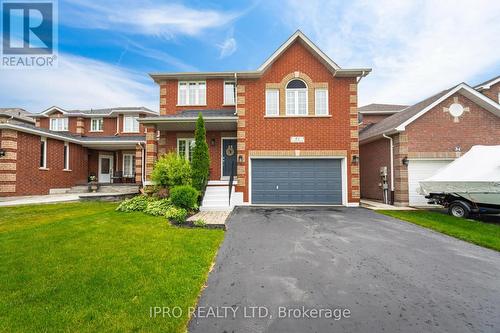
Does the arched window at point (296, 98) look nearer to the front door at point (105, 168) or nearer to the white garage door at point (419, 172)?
the white garage door at point (419, 172)

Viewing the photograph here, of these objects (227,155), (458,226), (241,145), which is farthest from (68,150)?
(458,226)

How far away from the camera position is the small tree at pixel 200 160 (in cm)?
1043

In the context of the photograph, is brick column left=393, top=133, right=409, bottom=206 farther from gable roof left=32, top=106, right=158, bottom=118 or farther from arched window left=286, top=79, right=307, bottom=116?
gable roof left=32, top=106, right=158, bottom=118

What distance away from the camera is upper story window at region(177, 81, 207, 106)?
1409 cm

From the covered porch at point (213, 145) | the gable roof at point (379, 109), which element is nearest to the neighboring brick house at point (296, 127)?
the covered porch at point (213, 145)

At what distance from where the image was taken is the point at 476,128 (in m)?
11.6

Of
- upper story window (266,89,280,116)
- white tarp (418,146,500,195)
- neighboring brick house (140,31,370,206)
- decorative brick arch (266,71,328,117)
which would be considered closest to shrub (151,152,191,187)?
neighboring brick house (140,31,370,206)

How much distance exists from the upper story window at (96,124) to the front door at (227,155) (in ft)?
49.6

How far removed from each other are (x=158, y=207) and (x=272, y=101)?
7.83 m

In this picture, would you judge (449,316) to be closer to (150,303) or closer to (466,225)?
(150,303)

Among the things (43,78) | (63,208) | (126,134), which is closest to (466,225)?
(63,208)

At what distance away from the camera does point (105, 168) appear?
19.8 meters

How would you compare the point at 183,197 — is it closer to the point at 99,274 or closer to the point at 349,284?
the point at 99,274

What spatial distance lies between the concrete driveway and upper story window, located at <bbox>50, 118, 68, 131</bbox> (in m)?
23.5
